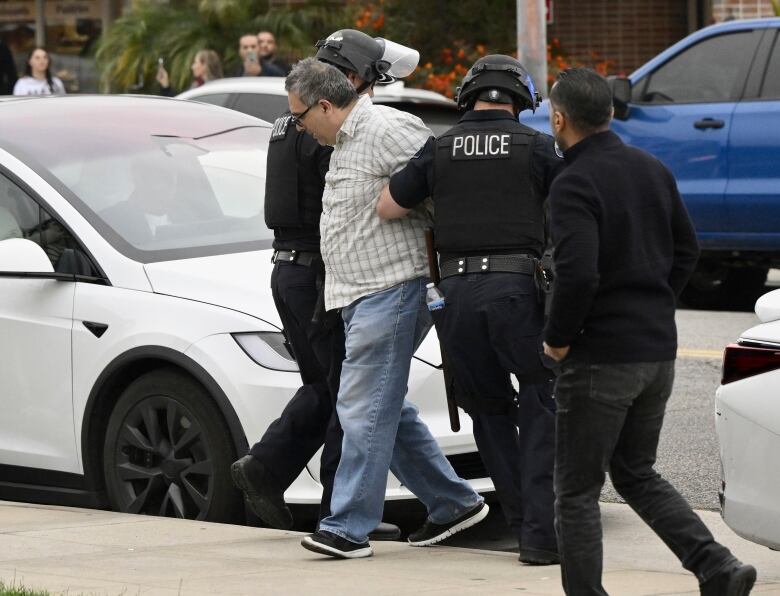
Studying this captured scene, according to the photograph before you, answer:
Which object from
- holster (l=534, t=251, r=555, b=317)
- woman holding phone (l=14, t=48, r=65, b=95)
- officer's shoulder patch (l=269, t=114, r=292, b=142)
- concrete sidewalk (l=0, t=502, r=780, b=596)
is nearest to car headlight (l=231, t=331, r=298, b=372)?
concrete sidewalk (l=0, t=502, r=780, b=596)

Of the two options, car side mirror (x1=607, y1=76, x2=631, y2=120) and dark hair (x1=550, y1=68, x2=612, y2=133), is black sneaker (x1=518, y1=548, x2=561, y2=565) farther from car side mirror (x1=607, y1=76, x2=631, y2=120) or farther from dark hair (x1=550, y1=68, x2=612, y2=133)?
car side mirror (x1=607, y1=76, x2=631, y2=120)

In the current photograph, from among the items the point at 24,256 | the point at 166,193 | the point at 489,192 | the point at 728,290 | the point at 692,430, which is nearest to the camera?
the point at 489,192

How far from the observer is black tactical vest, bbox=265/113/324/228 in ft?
20.1

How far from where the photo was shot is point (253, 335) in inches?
252

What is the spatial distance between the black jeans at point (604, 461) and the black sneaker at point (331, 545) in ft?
4.02

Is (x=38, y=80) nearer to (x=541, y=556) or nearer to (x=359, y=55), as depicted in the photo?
(x=359, y=55)

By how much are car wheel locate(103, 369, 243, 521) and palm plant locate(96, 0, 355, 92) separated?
15620 millimetres

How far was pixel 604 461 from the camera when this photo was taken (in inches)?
186

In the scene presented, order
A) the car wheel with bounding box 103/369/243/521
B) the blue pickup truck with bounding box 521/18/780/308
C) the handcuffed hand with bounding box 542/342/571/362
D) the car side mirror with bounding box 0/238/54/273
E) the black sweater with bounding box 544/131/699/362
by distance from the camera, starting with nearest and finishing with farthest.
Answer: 1. the black sweater with bounding box 544/131/699/362
2. the handcuffed hand with bounding box 542/342/571/362
3. the car wheel with bounding box 103/369/243/521
4. the car side mirror with bounding box 0/238/54/273
5. the blue pickup truck with bounding box 521/18/780/308

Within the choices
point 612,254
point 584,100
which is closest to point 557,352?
point 612,254

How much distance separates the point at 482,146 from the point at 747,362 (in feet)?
3.65

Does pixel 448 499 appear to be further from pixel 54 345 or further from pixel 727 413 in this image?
pixel 54 345

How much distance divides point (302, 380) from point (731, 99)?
6.48 m

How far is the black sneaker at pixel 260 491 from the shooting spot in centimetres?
599
